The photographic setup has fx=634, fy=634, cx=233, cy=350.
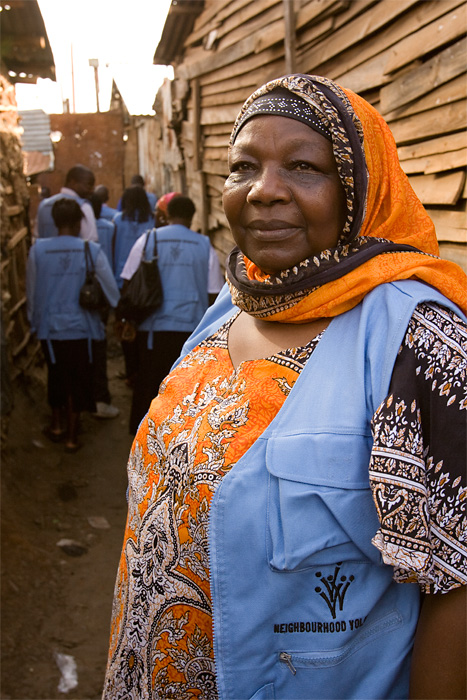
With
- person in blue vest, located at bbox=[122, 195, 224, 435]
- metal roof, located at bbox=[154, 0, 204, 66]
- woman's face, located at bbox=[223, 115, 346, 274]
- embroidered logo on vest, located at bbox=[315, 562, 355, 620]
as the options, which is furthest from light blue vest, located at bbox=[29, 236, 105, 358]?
embroidered logo on vest, located at bbox=[315, 562, 355, 620]

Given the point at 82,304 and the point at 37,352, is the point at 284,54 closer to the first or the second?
the point at 82,304

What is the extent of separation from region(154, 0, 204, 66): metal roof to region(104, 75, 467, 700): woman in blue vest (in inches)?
259

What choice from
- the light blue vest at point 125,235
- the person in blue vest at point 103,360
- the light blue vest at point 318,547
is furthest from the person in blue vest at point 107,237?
the light blue vest at point 318,547

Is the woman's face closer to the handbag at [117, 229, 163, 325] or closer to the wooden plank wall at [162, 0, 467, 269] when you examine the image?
the wooden plank wall at [162, 0, 467, 269]

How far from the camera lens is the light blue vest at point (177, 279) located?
5.05 metres

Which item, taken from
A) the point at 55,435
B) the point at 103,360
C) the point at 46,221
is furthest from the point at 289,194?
the point at 46,221

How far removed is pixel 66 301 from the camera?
221 inches

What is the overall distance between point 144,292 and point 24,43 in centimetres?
398

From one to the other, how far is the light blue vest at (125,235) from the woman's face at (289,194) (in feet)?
21.5

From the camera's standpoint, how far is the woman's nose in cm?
135

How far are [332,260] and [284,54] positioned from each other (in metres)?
3.95

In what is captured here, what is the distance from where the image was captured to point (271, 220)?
1378 mm

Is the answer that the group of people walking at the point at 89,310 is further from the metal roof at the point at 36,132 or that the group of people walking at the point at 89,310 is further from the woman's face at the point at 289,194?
the metal roof at the point at 36,132

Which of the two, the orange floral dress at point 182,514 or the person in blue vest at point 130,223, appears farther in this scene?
the person in blue vest at point 130,223
